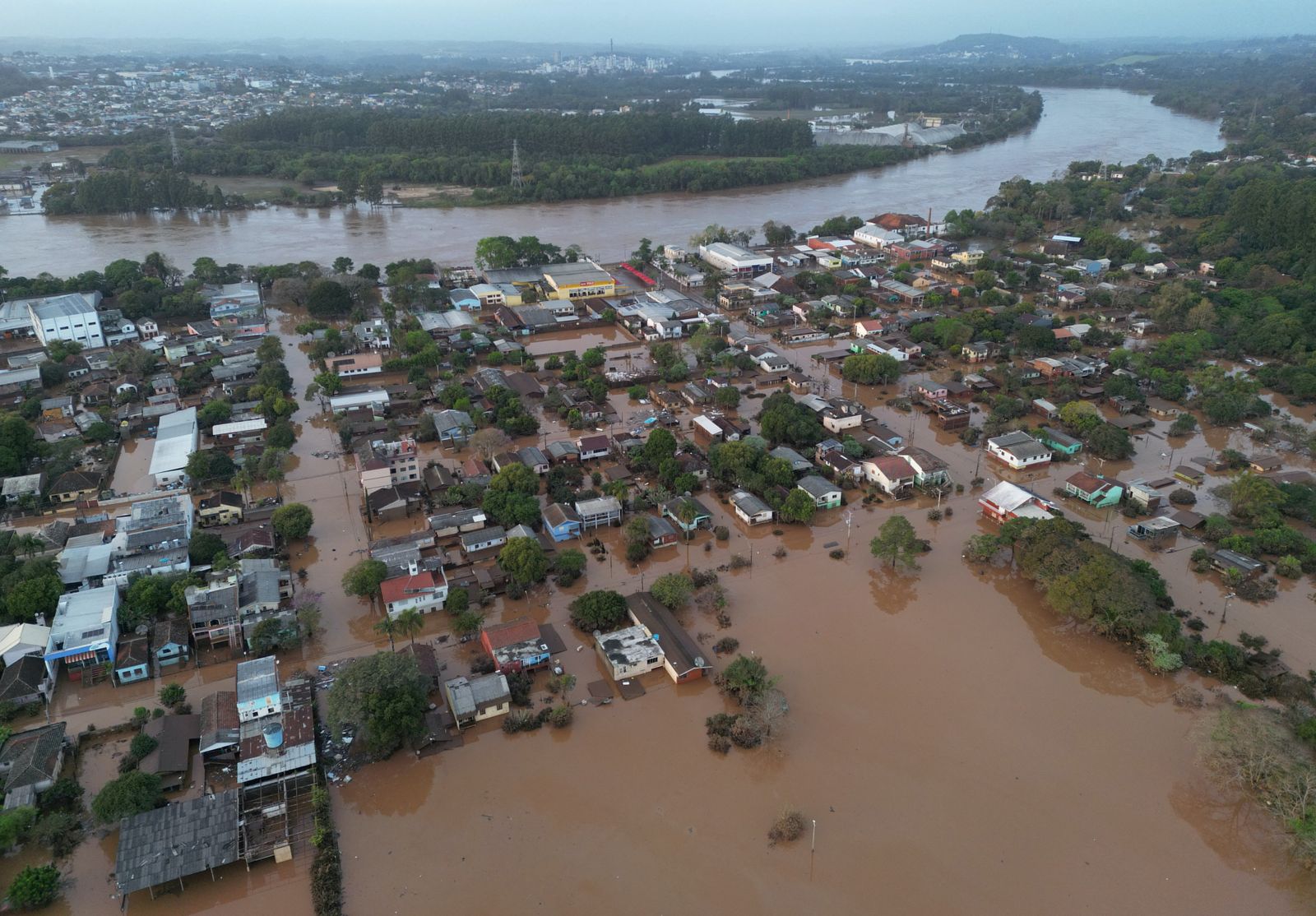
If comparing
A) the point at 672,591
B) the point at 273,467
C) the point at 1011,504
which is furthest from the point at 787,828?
Result: the point at 273,467

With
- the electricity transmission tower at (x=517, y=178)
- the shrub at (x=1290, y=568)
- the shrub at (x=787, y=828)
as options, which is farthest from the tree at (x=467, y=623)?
the electricity transmission tower at (x=517, y=178)

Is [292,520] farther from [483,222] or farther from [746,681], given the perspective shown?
[483,222]

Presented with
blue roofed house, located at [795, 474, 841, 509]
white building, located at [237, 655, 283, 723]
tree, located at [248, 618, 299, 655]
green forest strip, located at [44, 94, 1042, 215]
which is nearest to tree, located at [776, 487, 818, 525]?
blue roofed house, located at [795, 474, 841, 509]

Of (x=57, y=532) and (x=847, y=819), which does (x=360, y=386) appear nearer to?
(x=57, y=532)

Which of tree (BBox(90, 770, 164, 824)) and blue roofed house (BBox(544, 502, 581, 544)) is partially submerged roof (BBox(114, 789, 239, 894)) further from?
blue roofed house (BBox(544, 502, 581, 544))

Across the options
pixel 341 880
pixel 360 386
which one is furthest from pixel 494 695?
pixel 360 386

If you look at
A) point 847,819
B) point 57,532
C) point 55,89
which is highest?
point 55,89

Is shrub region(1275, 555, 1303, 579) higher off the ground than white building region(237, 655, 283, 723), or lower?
lower
